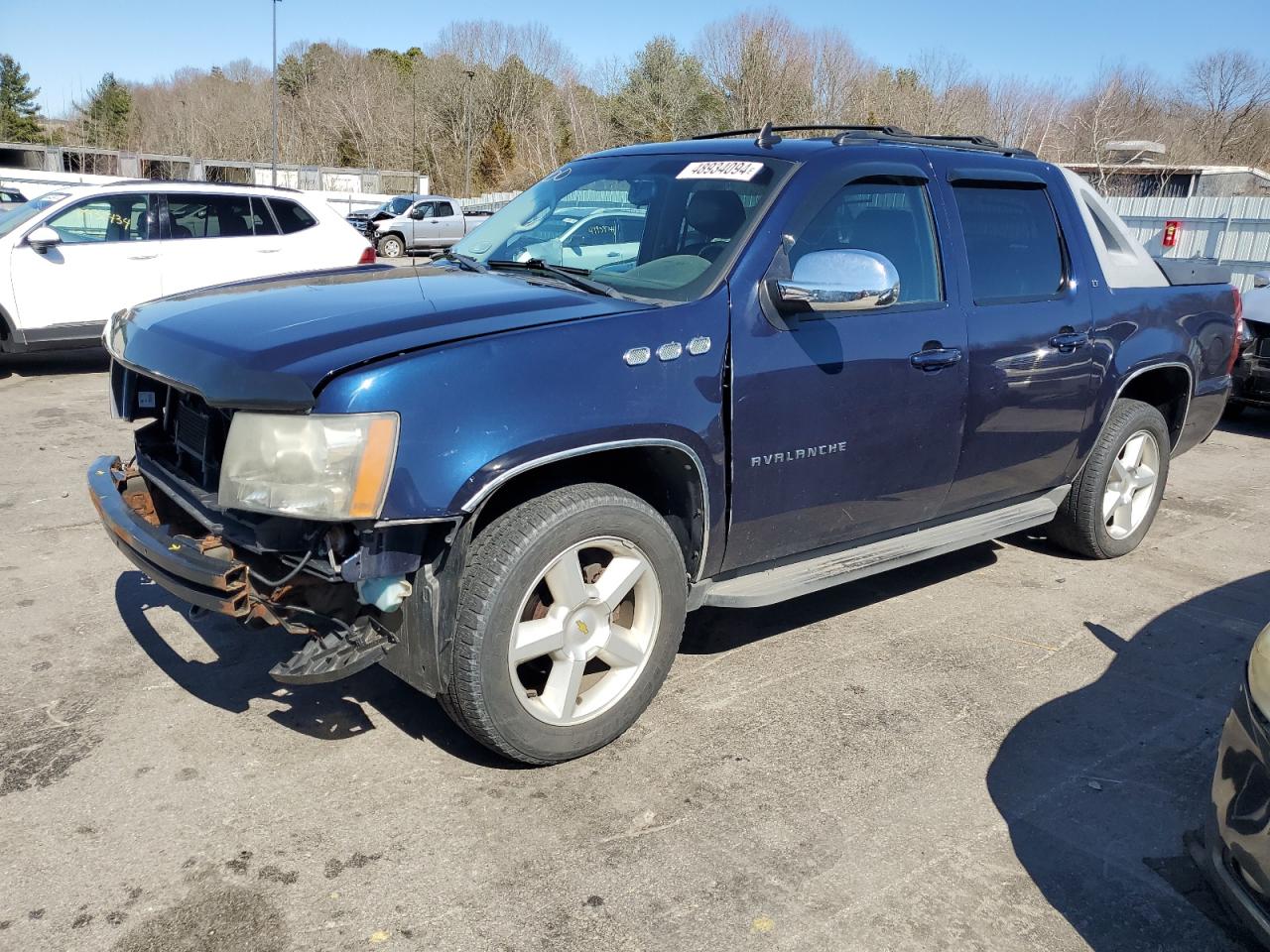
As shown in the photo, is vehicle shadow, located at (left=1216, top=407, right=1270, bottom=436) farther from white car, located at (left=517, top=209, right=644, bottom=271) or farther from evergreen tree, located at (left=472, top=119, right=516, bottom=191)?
evergreen tree, located at (left=472, top=119, right=516, bottom=191)

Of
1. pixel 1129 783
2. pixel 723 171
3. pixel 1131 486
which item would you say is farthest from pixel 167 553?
pixel 1131 486

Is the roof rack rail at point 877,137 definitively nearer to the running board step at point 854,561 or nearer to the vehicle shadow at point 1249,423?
the running board step at point 854,561

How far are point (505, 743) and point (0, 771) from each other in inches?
60.4

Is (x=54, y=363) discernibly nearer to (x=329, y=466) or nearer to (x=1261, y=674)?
(x=329, y=466)

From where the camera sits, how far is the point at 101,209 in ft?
31.4

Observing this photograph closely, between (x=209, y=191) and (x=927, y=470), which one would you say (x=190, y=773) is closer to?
(x=927, y=470)

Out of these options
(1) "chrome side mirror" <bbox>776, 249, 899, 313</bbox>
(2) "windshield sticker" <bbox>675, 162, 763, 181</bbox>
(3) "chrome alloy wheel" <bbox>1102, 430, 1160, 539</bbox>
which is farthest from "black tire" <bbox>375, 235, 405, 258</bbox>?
(1) "chrome side mirror" <bbox>776, 249, 899, 313</bbox>

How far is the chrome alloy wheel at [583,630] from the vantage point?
3039 mm

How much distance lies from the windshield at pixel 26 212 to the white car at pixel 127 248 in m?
0.02

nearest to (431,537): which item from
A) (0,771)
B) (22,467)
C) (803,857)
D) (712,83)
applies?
(803,857)

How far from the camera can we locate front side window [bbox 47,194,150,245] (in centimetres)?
947

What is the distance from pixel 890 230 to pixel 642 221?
37.4 inches

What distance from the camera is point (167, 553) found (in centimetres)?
298

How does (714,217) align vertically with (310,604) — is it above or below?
above
